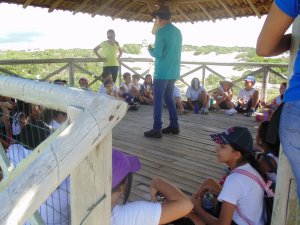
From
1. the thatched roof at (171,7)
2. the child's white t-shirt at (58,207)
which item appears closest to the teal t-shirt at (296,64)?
the child's white t-shirt at (58,207)

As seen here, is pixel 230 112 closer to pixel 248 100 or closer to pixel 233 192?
pixel 248 100

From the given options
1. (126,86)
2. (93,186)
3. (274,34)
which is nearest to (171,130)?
(126,86)

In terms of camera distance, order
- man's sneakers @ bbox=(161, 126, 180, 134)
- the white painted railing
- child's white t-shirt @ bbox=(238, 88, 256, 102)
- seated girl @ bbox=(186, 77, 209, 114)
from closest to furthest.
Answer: the white painted railing < man's sneakers @ bbox=(161, 126, 180, 134) < seated girl @ bbox=(186, 77, 209, 114) < child's white t-shirt @ bbox=(238, 88, 256, 102)

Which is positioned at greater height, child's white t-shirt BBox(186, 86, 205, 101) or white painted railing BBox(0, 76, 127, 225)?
white painted railing BBox(0, 76, 127, 225)

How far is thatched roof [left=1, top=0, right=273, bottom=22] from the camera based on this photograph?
6.31 metres

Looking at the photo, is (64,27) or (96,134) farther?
(64,27)

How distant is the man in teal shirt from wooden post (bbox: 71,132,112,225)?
3.50 meters

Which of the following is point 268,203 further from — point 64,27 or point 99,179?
point 64,27

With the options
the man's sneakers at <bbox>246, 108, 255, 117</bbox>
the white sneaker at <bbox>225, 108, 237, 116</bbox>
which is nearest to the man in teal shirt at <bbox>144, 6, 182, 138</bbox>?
the white sneaker at <bbox>225, 108, 237, 116</bbox>

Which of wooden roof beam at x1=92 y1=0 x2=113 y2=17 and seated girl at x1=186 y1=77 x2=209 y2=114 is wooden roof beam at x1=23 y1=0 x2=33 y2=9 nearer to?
wooden roof beam at x1=92 y1=0 x2=113 y2=17

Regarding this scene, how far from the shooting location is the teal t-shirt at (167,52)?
14.1ft

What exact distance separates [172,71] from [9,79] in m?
3.36

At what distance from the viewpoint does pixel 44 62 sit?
6.93 m

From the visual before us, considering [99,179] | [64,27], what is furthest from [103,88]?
[64,27]
